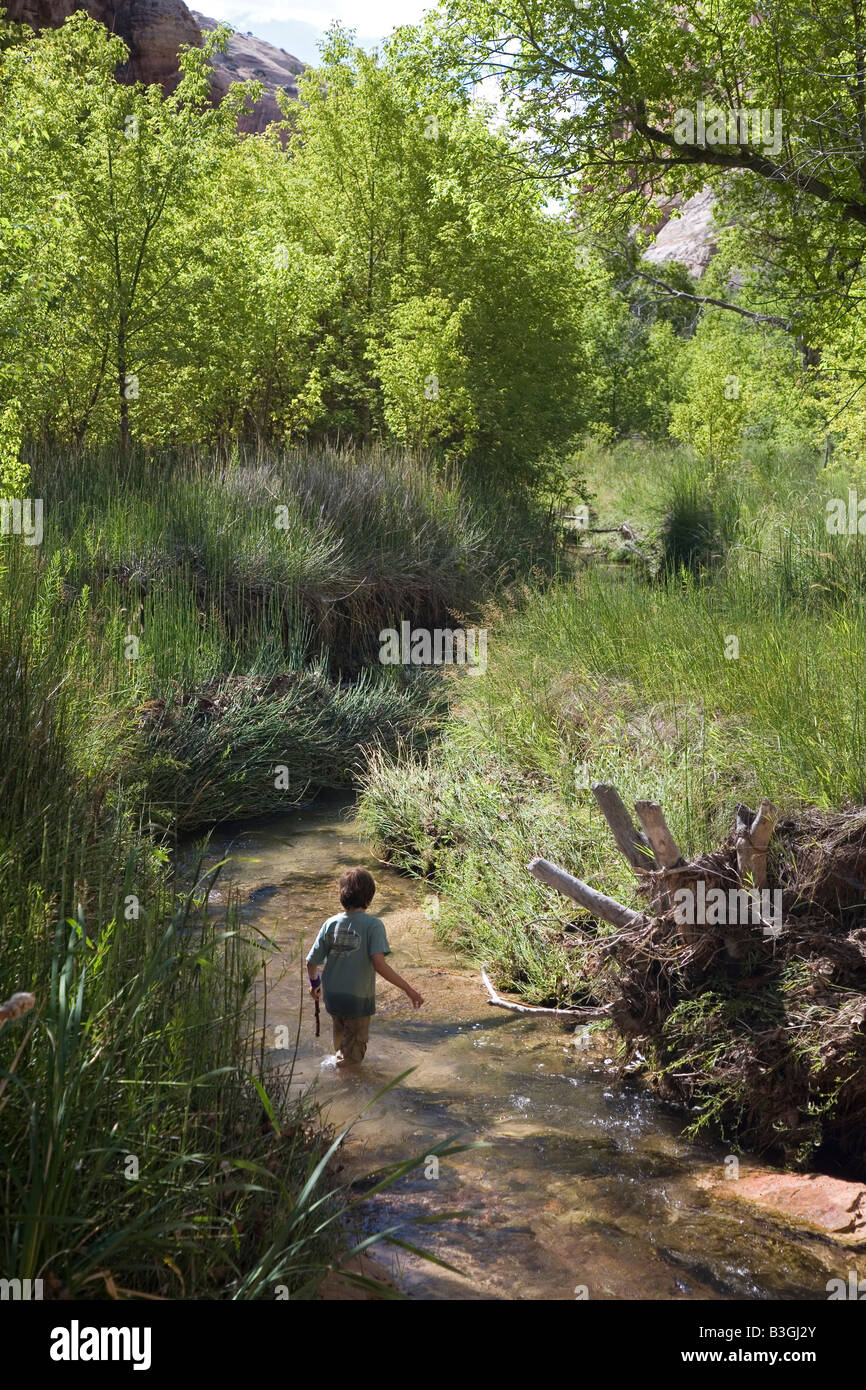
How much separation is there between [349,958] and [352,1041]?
0.38 meters

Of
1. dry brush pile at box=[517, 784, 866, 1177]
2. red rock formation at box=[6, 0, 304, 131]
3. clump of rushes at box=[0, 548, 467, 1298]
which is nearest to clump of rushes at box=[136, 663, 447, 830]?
dry brush pile at box=[517, 784, 866, 1177]

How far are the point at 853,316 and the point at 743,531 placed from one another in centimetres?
303

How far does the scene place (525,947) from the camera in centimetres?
575

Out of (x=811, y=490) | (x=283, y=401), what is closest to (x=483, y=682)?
(x=811, y=490)

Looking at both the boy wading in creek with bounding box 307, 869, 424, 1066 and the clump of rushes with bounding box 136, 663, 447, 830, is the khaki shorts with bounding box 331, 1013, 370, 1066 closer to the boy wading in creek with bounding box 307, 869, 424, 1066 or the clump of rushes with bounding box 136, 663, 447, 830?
the boy wading in creek with bounding box 307, 869, 424, 1066

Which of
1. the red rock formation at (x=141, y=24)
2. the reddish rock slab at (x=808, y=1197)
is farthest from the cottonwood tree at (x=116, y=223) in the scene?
the red rock formation at (x=141, y=24)

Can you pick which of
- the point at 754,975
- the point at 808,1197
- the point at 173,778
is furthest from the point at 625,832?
the point at 173,778

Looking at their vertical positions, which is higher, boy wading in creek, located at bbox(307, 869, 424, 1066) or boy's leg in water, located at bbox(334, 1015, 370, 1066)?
boy wading in creek, located at bbox(307, 869, 424, 1066)

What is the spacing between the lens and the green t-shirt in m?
4.72

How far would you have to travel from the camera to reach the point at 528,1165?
13.8ft

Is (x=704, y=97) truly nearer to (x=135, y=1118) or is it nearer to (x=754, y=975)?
(x=754, y=975)

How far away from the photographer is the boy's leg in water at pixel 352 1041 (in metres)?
4.82

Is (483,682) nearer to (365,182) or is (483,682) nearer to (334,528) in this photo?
(334,528)

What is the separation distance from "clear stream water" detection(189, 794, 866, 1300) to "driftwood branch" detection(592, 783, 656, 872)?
88cm
